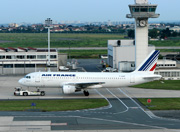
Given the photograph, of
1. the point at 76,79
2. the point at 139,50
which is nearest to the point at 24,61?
the point at 139,50

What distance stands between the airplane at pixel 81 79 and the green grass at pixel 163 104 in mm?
5661

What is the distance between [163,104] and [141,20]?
100 ft

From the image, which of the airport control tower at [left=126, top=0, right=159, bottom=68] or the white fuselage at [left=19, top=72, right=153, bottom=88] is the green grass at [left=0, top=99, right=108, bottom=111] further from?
the airport control tower at [left=126, top=0, right=159, bottom=68]

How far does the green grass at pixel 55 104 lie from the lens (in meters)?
56.8

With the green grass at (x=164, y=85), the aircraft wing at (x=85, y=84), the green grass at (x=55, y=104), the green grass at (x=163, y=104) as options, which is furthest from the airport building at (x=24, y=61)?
the green grass at (x=163, y=104)

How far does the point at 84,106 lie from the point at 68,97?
9.26 m

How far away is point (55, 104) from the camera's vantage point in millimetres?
60406

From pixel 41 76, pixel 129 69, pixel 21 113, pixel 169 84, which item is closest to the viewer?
pixel 21 113

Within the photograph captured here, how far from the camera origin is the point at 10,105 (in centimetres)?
5922

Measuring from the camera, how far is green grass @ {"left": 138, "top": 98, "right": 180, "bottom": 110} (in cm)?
5794

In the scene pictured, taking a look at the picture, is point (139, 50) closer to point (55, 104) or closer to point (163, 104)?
point (163, 104)

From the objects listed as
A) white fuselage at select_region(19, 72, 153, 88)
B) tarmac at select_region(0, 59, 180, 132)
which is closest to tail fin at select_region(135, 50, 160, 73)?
white fuselage at select_region(19, 72, 153, 88)

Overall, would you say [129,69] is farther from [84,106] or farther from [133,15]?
[84,106]

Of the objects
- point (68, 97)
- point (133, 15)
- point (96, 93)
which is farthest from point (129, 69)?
point (68, 97)
